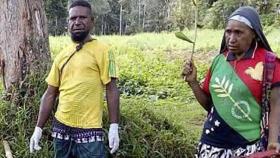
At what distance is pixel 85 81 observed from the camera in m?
2.80

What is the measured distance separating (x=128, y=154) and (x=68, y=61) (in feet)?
4.68

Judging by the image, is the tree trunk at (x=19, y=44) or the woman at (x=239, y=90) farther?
the tree trunk at (x=19, y=44)

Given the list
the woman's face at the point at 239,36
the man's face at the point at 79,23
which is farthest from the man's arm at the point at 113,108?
the woman's face at the point at 239,36

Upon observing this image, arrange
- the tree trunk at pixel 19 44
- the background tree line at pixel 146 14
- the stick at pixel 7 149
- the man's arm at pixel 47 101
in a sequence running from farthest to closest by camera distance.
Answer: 1. the background tree line at pixel 146 14
2. the tree trunk at pixel 19 44
3. the stick at pixel 7 149
4. the man's arm at pixel 47 101

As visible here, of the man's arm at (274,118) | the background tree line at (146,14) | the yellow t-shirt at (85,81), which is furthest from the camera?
the background tree line at (146,14)

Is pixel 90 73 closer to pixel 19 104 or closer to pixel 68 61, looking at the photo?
pixel 68 61

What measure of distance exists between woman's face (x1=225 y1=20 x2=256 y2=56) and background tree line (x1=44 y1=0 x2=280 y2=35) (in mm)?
16380

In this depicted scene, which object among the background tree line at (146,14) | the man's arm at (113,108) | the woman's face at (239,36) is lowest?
the background tree line at (146,14)

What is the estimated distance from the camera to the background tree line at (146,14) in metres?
20.5

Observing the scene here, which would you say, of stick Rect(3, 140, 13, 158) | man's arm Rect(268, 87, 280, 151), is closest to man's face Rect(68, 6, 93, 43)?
man's arm Rect(268, 87, 280, 151)

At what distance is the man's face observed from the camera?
2865 mm

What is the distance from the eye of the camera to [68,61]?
2.85m

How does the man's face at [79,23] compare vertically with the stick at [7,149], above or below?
above

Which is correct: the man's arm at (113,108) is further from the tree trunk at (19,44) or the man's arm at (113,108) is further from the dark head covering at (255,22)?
the tree trunk at (19,44)
